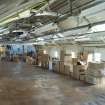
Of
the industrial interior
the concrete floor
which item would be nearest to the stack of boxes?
the industrial interior

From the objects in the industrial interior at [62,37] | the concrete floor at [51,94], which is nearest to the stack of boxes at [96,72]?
the industrial interior at [62,37]

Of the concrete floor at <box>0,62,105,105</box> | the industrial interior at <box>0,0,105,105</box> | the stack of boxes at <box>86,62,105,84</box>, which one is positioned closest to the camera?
the industrial interior at <box>0,0,105,105</box>

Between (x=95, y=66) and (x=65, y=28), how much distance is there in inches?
155

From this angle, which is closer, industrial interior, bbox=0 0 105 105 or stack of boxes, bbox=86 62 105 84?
industrial interior, bbox=0 0 105 105

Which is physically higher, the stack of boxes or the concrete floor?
the stack of boxes

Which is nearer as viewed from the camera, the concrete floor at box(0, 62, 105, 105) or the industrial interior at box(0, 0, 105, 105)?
the industrial interior at box(0, 0, 105, 105)

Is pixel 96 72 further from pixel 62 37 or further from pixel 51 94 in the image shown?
pixel 51 94

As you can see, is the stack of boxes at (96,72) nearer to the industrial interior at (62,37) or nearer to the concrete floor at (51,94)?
the industrial interior at (62,37)

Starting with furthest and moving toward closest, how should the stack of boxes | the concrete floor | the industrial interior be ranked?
the stack of boxes < the concrete floor < the industrial interior

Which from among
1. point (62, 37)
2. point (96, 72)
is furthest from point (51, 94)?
point (96, 72)

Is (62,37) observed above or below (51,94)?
above

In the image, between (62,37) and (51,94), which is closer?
(51,94)

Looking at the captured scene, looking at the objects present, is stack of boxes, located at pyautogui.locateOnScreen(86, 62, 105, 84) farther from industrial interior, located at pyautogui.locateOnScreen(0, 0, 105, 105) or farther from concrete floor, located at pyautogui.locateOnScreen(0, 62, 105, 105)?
concrete floor, located at pyautogui.locateOnScreen(0, 62, 105, 105)

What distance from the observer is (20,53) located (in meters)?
21.5
